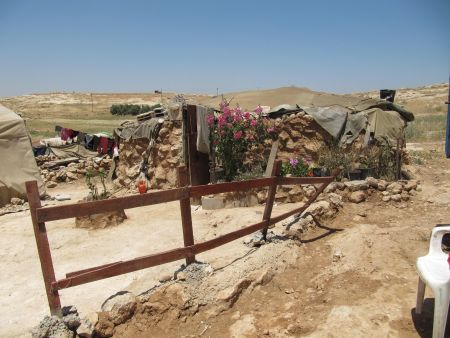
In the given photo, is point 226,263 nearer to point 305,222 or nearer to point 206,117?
point 305,222

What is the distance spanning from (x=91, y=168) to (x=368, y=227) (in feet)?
33.3

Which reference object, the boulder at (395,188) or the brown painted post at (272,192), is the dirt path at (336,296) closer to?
the brown painted post at (272,192)

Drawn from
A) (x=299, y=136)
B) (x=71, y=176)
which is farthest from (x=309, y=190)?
(x=71, y=176)

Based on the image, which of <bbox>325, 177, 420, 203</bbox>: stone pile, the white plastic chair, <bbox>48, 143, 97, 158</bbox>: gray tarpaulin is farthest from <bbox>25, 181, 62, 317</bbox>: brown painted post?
<bbox>48, 143, 97, 158</bbox>: gray tarpaulin

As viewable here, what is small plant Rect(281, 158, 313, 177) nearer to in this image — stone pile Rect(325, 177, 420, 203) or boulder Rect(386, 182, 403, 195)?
stone pile Rect(325, 177, 420, 203)

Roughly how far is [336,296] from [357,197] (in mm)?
3258

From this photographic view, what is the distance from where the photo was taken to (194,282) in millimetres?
3555

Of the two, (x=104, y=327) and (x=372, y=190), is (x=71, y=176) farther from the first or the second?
(x=104, y=327)

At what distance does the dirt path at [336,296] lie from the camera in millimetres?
3111

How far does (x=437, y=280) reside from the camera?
8.75 feet

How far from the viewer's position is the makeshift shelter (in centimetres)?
948

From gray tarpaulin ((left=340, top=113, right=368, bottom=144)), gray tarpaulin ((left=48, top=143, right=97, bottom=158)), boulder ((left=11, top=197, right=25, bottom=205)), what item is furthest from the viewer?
gray tarpaulin ((left=48, top=143, right=97, bottom=158))

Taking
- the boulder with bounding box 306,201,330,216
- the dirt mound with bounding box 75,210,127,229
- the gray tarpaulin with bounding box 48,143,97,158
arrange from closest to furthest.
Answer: the boulder with bounding box 306,201,330,216, the dirt mound with bounding box 75,210,127,229, the gray tarpaulin with bounding box 48,143,97,158

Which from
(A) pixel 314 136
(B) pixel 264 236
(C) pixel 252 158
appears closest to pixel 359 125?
(A) pixel 314 136
